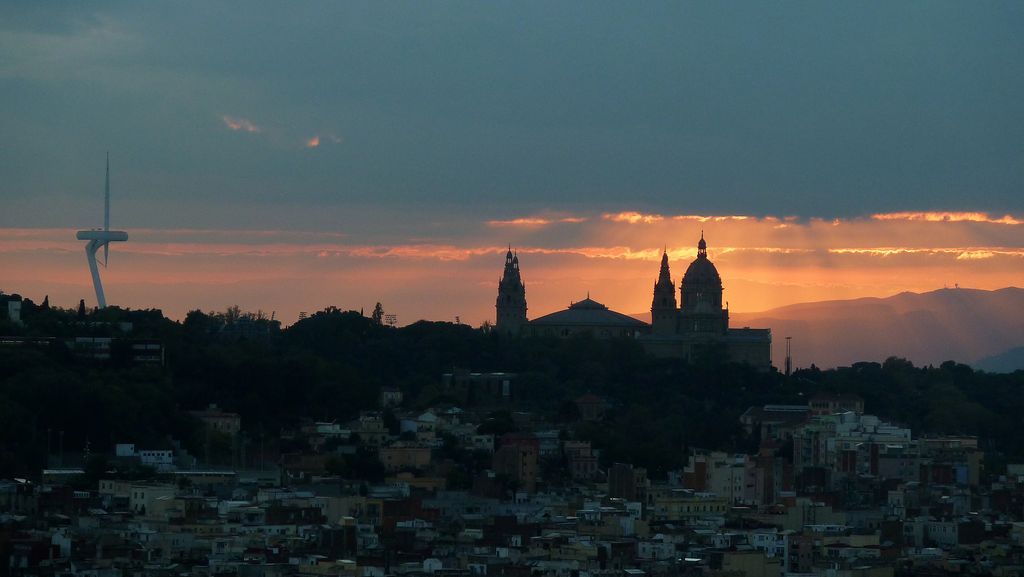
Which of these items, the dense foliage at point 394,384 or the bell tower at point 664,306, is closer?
the dense foliage at point 394,384

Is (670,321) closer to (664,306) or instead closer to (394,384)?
(664,306)

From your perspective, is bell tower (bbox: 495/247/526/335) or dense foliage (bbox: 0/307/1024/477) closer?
dense foliage (bbox: 0/307/1024/477)

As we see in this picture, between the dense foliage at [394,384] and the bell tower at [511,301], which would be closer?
the dense foliage at [394,384]

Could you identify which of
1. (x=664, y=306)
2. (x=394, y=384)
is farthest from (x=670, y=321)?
(x=394, y=384)

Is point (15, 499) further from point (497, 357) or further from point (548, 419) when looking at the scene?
point (497, 357)
